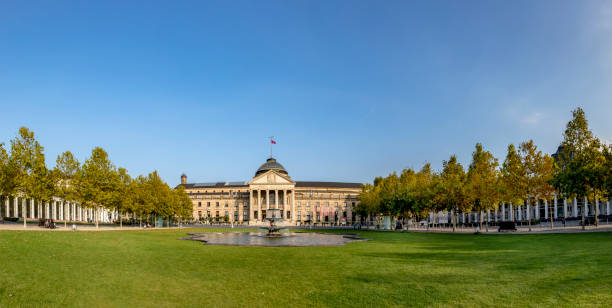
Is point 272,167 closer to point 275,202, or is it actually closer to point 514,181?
point 275,202

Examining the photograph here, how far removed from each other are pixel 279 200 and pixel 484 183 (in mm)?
111357

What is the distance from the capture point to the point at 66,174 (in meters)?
58.1

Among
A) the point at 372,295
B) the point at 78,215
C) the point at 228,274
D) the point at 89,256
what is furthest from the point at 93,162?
the point at 78,215

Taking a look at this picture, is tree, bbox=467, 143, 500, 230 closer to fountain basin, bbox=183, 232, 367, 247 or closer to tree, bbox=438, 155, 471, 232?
tree, bbox=438, 155, 471, 232

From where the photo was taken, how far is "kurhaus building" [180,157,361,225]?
157m

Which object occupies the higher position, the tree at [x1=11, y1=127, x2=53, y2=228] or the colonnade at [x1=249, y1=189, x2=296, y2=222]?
the tree at [x1=11, y1=127, x2=53, y2=228]

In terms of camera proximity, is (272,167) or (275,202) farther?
(272,167)

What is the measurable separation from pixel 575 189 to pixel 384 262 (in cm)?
Answer: 3952

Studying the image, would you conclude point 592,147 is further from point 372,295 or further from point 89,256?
point 89,256

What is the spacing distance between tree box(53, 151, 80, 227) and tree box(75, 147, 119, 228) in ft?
2.64

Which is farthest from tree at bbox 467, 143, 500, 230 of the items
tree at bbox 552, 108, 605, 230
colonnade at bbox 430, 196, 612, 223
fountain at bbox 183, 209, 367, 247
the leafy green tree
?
fountain at bbox 183, 209, 367, 247

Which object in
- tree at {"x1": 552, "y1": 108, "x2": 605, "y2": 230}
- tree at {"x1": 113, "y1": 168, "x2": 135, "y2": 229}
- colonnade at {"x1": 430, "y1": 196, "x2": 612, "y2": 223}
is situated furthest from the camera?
colonnade at {"x1": 430, "y1": 196, "x2": 612, "y2": 223}

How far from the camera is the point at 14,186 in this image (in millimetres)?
53719

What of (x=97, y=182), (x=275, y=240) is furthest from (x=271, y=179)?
(x=275, y=240)
